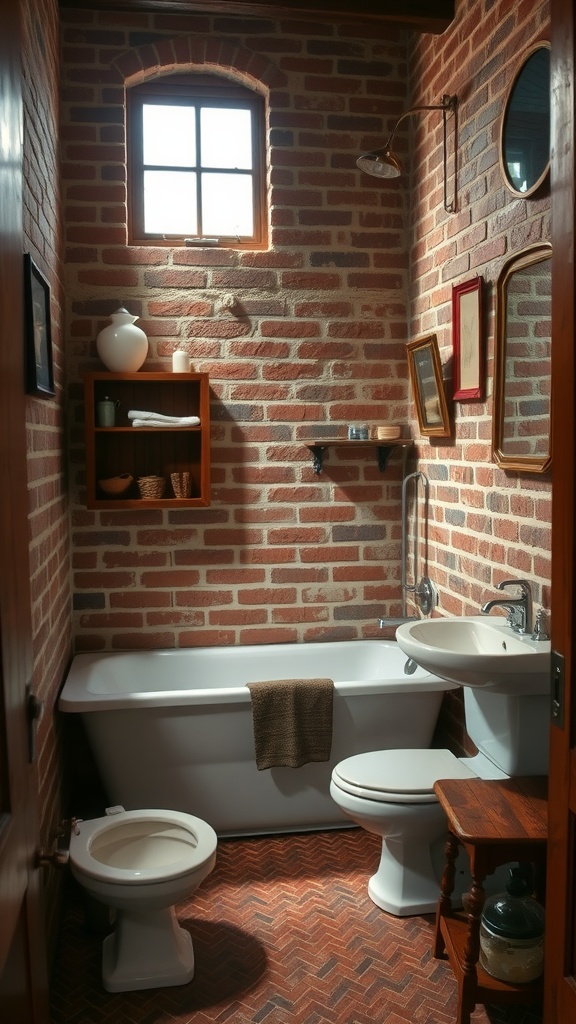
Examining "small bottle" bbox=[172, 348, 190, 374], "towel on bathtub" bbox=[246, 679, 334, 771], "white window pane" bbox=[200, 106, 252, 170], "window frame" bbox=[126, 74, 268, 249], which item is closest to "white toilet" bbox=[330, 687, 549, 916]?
"towel on bathtub" bbox=[246, 679, 334, 771]

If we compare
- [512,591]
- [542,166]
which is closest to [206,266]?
[542,166]

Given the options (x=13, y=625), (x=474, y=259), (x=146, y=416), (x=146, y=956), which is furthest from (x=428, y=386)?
(x=13, y=625)

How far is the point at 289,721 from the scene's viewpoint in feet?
9.50

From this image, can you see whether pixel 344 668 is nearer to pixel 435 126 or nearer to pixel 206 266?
pixel 206 266

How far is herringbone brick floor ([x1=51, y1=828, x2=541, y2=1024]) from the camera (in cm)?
212

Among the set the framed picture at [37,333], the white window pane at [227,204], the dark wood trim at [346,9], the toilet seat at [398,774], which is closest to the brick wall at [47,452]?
the framed picture at [37,333]

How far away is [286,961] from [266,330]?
236 centimetres

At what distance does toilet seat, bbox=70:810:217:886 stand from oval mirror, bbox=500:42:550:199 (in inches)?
80.7

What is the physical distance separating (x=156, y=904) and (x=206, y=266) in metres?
2.42

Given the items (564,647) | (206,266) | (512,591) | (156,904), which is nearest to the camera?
(564,647)

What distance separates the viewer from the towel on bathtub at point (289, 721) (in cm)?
289

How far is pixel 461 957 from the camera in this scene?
79.1 inches

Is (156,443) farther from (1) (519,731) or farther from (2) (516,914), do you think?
(2) (516,914)

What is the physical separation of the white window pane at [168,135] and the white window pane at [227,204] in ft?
0.41
